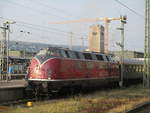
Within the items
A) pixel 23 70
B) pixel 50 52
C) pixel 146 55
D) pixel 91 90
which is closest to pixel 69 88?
pixel 50 52

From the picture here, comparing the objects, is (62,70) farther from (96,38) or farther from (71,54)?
(96,38)

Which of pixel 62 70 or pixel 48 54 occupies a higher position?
pixel 48 54

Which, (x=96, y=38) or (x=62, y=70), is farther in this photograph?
(x=96, y=38)

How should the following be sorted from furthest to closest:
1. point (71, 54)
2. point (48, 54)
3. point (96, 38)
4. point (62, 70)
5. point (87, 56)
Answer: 1. point (96, 38)
2. point (87, 56)
3. point (71, 54)
4. point (62, 70)
5. point (48, 54)

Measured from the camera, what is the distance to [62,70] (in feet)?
63.9

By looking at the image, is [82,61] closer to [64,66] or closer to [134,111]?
[64,66]

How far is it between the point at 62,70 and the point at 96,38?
54396 mm

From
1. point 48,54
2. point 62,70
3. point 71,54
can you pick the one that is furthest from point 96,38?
point 48,54

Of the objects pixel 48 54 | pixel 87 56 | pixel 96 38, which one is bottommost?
pixel 87 56

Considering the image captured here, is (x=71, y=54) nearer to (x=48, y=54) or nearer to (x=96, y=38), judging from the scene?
(x=48, y=54)

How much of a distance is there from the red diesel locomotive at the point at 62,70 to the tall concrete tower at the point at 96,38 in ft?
155

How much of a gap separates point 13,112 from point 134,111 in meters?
5.63

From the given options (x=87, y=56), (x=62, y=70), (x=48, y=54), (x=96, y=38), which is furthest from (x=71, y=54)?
(x=96, y=38)

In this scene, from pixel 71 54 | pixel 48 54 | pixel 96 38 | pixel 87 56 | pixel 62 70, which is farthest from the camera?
pixel 96 38
